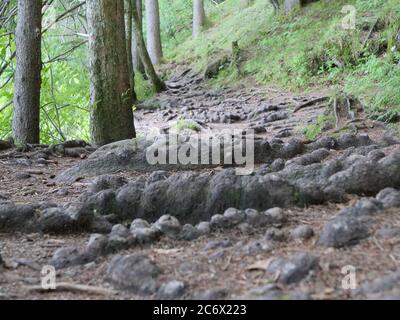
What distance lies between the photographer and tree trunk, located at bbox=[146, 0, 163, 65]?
20.3m

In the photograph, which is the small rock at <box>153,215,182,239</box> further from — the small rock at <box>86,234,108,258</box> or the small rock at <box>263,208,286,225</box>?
the small rock at <box>263,208,286,225</box>

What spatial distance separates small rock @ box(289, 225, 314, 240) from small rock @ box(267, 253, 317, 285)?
0.43 meters

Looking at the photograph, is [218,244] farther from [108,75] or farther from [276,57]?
[276,57]

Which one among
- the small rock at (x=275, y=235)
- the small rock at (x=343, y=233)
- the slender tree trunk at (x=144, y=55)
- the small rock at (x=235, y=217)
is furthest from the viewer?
the slender tree trunk at (x=144, y=55)

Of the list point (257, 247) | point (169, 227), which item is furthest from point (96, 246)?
point (257, 247)

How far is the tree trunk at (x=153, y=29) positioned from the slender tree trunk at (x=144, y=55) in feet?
15.5

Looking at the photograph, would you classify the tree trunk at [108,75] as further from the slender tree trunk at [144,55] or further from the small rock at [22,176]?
the slender tree trunk at [144,55]

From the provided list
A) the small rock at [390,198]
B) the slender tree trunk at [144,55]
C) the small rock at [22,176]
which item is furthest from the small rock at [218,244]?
the slender tree trunk at [144,55]

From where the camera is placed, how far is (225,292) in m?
2.16

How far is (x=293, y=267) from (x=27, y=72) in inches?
246

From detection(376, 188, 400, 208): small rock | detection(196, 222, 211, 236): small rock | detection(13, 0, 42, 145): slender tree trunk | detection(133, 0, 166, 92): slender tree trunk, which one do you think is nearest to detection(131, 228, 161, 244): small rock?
detection(196, 222, 211, 236): small rock

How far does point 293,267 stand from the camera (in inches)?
87.4

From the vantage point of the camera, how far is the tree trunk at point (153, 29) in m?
20.3

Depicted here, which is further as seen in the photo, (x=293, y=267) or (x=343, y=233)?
(x=343, y=233)
